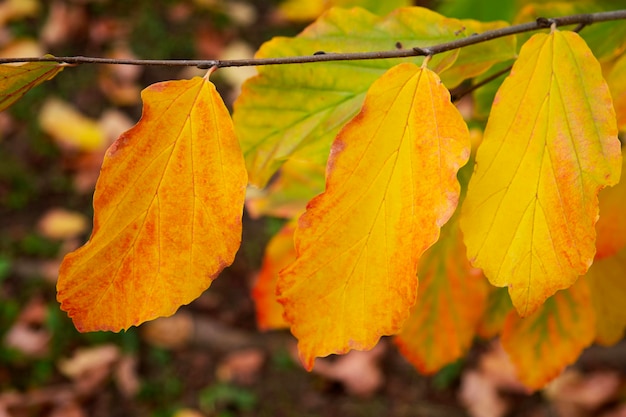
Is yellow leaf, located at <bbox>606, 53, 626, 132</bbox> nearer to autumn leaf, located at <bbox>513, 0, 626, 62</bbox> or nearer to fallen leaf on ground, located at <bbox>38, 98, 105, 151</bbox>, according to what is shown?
autumn leaf, located at <bbox>513, 0, 626, 62</bbox>

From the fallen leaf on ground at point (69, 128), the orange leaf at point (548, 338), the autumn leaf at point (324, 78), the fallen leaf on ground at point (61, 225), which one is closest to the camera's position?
the autumn leaf at point (324, 78)

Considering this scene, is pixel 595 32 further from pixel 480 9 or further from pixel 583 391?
pixel 583 391

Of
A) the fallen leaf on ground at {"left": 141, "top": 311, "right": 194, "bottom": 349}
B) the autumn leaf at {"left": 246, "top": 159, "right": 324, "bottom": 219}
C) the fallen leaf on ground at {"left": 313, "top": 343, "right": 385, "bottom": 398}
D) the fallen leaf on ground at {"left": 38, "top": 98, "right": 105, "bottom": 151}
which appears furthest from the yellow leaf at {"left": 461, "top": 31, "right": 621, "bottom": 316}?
the fallen leaf on ground at {"left": 38, "top": 98, "right": 105, "bottom": 151}

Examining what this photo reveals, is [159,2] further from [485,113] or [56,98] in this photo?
[485,113]

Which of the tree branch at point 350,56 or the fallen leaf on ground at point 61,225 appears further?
the fallen leaf on ground at point 61,225

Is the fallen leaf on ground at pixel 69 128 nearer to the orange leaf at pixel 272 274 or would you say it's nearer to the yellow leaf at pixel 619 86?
the orange leaf at pixel 272 274

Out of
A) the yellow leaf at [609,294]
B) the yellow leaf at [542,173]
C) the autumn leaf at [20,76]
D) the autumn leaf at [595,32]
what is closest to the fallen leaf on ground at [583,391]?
the yellow leaf at [609,294]
